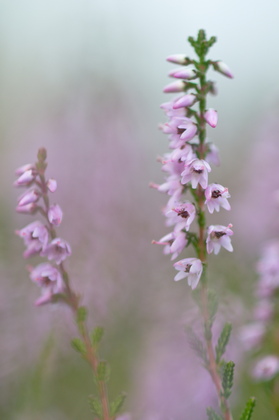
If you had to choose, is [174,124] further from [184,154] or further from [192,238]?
[192,238]

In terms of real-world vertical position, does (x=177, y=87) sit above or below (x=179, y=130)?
above

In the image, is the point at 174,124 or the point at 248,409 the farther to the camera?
the point at 174,124

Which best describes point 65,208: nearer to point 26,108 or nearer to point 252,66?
point 26,108

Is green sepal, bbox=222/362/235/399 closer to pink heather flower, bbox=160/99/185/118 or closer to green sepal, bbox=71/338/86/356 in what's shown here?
green sepal, bbox=71/338/86/356

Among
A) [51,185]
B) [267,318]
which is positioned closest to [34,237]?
[51,185]

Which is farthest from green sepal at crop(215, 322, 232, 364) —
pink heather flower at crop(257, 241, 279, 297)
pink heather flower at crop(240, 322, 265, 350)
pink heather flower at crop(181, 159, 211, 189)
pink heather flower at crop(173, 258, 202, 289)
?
pink heather flower at crop(240, 322, 265, 350)

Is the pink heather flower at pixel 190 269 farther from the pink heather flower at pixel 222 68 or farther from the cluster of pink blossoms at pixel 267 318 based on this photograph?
the cluster of pink blossoms at pixel 267 318
